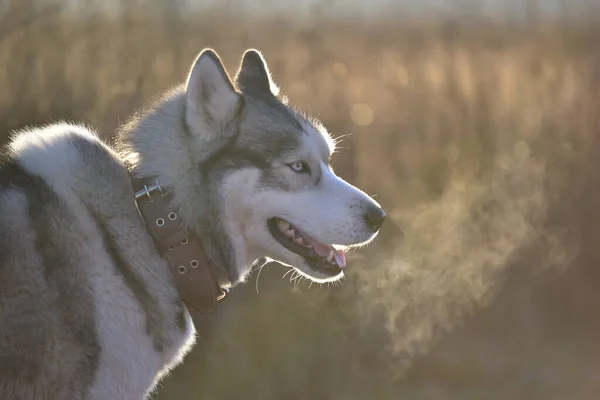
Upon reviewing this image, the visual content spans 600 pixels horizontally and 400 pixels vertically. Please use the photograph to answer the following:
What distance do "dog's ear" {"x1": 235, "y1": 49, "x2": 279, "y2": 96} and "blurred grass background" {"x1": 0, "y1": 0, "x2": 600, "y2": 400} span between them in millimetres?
1636

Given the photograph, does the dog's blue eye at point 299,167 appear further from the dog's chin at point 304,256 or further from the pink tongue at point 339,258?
the pink tongue at point 339,258

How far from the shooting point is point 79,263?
2.62 m

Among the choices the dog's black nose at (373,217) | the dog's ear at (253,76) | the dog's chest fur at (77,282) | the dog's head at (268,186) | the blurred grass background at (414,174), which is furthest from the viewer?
the blurred grass background at (414,174)

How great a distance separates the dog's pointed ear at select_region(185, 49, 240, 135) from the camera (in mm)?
2924

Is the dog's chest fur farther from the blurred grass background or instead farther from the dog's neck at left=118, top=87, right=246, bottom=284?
the blurred grass background

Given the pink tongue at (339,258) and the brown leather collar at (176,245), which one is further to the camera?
the pink tongue at (339,258)

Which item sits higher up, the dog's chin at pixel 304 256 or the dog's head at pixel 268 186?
the dog's head at pixel 268 186

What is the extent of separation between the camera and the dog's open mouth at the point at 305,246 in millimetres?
3096

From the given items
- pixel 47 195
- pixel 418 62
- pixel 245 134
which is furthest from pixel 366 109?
pixel 47 195

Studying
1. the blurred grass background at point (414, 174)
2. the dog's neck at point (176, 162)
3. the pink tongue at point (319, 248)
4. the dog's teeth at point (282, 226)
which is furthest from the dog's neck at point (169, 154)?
the blurred grass background at point (414, 174)

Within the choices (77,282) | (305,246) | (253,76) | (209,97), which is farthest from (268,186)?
(77,282)

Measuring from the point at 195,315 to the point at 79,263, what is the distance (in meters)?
2.21

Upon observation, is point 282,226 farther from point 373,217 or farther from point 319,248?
point 373,217

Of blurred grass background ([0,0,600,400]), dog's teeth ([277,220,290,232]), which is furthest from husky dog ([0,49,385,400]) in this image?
blurred grass background ([0,0,600,400])
